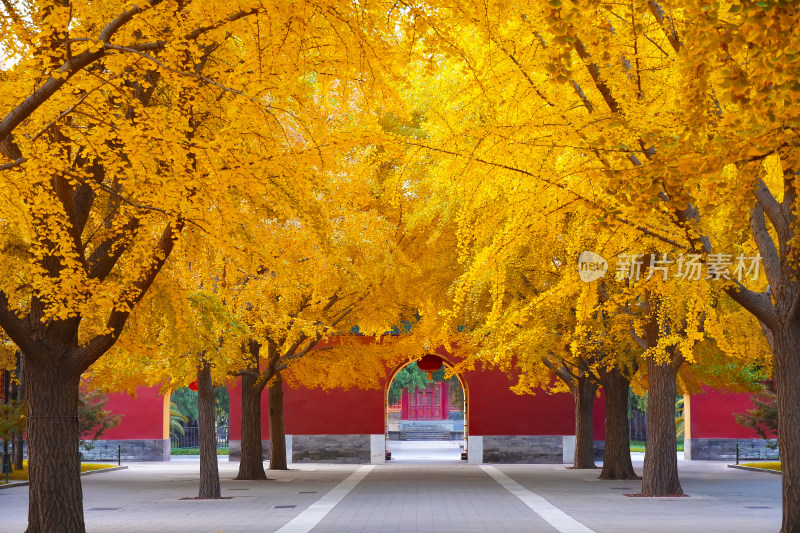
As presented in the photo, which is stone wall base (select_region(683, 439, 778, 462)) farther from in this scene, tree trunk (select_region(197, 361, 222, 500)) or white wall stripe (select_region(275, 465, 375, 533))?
tree trunk (select_region(197, 361, 222, 500))

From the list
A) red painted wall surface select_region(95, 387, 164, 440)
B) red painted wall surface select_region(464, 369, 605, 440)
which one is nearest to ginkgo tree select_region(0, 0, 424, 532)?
red painted wall surface select_region(464, 369, 605, 440)

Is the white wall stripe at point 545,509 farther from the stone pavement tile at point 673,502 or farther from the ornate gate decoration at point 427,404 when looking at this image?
the ornate gate decoration at point 427,404

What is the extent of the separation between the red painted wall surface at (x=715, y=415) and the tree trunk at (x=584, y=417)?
8875 mm

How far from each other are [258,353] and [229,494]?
5693mm

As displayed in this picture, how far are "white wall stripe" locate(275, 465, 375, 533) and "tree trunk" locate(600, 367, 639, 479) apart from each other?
20.8ft

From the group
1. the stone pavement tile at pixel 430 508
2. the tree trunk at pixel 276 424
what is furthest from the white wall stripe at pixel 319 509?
the tree trunk at pixel 276 424

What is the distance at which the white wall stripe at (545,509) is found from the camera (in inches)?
481

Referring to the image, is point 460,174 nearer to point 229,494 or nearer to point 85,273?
point 85,273

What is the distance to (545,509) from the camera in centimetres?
1497

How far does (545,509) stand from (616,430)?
27.2 ft

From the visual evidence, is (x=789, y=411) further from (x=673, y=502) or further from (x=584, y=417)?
(x=584, y=417)

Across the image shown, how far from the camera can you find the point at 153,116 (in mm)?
7875

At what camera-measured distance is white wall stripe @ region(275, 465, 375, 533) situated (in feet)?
40.7

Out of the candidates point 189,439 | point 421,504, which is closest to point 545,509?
point 421,504
